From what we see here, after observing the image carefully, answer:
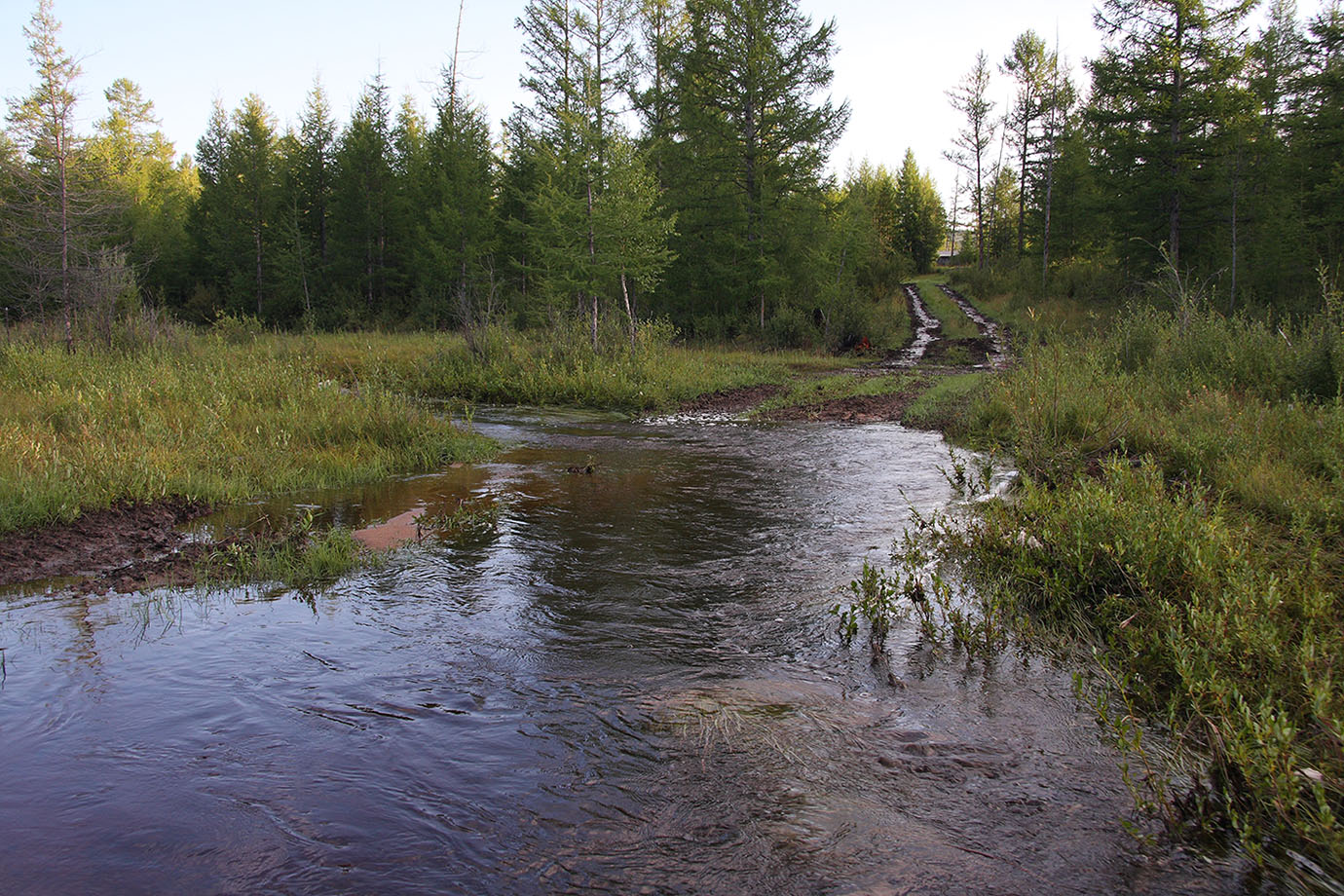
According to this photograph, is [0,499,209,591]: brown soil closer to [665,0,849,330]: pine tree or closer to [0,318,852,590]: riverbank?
[0,318,852,590]: riverbank

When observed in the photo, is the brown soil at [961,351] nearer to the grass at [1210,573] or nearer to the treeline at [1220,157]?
the treeline at [1220,157]

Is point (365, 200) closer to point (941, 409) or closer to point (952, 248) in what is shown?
point (941, 409)

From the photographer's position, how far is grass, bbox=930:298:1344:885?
9.40 ft

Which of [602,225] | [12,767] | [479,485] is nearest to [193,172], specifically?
[602,225]

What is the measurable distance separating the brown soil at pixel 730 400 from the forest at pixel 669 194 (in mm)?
→ 3547

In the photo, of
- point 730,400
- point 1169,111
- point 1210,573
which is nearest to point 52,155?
point 730,400

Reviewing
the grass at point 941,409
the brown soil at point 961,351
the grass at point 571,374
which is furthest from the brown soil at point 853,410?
the brown soil at point 961,351

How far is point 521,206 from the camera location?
3509cm

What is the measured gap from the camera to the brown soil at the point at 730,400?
1527cm

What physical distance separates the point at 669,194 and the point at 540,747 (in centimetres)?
2653

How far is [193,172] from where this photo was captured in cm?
6825

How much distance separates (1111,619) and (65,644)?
20.5ft

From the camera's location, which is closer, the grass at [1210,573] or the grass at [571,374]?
the grass at [1210,573]

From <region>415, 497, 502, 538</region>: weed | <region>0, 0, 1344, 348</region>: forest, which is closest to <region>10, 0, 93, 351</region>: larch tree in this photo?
<region>0, 0, 1344, 348</region>: forest
